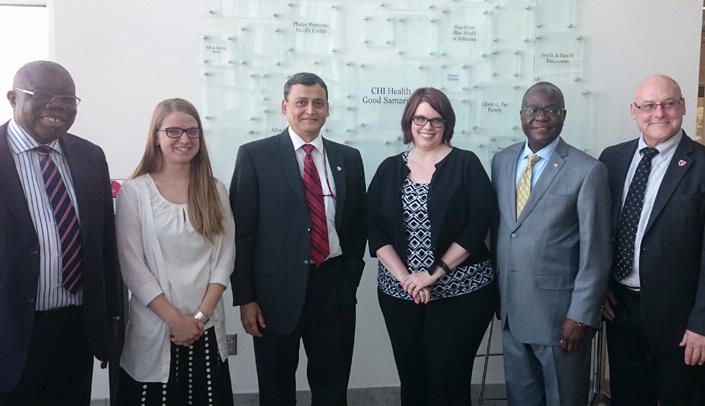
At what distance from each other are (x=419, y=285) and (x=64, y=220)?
137 cm

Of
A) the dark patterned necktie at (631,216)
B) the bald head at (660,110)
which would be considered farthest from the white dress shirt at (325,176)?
the bald head at (660,110)

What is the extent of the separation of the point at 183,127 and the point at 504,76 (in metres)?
1.98

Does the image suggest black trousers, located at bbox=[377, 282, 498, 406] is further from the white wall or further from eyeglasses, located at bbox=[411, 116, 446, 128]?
the white wall

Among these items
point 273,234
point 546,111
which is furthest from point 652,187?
point 273,234

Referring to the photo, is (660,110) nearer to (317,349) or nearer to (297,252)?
(297,252)

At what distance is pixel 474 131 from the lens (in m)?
3.41

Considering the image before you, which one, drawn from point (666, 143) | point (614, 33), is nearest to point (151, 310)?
point (666, 143)

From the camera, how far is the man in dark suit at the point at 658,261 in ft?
7.84

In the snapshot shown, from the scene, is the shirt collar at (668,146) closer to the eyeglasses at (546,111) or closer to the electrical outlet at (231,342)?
the eyeglasses at (546,111)

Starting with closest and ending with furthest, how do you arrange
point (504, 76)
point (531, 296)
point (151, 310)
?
point (151, 310) < point (531, 296) < point (504, 76)

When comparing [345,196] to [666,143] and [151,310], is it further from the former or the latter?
[666,143]

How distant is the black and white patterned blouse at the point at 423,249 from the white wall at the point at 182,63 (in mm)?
942

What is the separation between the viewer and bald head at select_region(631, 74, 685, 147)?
8.26 feet

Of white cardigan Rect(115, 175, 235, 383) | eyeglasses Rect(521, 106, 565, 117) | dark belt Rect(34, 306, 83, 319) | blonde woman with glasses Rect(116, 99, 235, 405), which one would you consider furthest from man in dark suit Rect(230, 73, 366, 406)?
eyeglasses Rect(521, 106, 565, 117)
